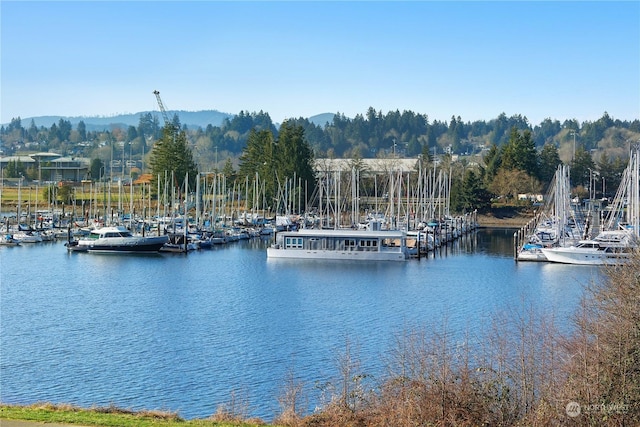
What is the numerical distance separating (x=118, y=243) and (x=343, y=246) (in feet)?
50.4

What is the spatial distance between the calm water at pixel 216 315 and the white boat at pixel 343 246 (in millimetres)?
1063

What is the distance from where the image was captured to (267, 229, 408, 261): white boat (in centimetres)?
5628

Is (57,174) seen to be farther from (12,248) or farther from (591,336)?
(591,336)

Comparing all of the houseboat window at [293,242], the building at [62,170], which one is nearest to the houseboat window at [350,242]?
the houseboat window at [293,242]

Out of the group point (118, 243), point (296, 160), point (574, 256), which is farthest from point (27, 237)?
point (574, 256)

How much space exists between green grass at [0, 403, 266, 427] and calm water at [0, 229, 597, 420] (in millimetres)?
4149

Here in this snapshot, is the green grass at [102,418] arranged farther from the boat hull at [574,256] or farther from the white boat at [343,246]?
the boat hull at [574,256]

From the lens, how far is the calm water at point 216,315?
2591cm

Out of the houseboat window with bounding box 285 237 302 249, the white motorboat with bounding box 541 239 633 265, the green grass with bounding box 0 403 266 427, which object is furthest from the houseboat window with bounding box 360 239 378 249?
the green grass with bounding box 0 403 266 427

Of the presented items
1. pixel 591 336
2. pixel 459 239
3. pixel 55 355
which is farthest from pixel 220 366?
pixel 459 239

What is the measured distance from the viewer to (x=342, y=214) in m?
81.6

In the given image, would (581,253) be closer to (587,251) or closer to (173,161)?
(587,251)

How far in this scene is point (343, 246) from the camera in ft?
187

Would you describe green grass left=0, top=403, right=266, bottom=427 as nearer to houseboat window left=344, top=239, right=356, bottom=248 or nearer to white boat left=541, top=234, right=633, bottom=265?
houseboat window left=344, top=239, right=356, bottom=248
